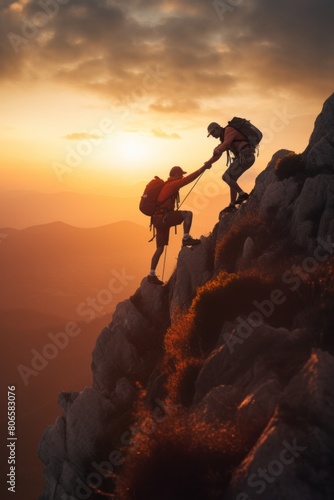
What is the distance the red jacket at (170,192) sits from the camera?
1706 centimetres

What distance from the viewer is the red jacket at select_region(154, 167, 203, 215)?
17.1 m

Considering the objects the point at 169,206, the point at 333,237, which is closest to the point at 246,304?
the point at 333,237

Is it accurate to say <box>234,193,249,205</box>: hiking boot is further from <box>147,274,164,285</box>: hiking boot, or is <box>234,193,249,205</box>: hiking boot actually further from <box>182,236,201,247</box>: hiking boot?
<box>147,274,164,285</box>: hiking boot

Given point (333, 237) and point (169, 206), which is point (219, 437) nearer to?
point (333, 237)

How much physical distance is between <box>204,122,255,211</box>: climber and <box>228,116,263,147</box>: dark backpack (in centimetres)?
17

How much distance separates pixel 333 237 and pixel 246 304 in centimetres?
493

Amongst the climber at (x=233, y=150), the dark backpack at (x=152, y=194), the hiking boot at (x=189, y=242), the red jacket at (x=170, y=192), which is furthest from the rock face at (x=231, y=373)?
the dark backpack at (x=152, y=194)

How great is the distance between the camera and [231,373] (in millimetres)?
8945

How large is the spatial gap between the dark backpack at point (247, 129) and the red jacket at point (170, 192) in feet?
9.59

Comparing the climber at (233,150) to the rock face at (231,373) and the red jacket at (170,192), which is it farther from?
the rock face at (231,373)

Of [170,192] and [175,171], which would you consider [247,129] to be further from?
[170,192]

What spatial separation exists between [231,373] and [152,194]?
420 inches

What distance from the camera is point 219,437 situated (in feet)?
21.2

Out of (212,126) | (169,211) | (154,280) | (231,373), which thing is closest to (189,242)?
(169,211)
